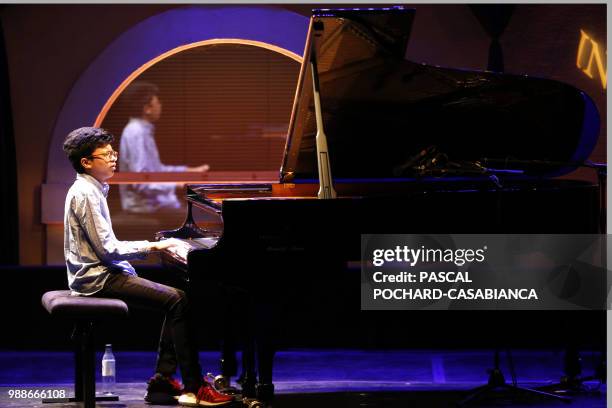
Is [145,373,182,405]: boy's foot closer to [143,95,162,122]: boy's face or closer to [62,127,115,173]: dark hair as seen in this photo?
[62,127,115,173]: dark hair

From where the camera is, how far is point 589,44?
23.5 ft

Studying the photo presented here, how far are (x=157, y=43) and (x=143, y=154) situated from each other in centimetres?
91

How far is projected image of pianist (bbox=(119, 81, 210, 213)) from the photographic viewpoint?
25.2ft

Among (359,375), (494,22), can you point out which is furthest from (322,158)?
(494,22)

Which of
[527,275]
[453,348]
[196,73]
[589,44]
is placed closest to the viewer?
[527,275]

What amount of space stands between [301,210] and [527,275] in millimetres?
2044

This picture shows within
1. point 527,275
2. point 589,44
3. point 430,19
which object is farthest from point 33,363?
point 589,44

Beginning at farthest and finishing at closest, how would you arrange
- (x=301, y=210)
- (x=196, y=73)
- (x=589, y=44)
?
(x=196, y=73), (x=589, y=44), (x=301, y=210)

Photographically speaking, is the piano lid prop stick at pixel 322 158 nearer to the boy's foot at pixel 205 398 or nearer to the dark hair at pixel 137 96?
the boy's foot at pixel 205 398

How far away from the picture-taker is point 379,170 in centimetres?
544

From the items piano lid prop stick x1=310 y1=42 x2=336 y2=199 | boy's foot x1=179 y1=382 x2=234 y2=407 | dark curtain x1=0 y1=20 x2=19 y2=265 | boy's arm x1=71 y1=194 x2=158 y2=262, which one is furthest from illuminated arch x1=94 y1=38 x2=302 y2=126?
boy's foot x1=179 y1=382 x2=234 y2=407

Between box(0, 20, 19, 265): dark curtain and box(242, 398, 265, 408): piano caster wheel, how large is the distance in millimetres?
2898

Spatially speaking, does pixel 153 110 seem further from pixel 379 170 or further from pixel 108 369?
pixel 379 170

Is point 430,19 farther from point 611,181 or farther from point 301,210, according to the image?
point 301,210
